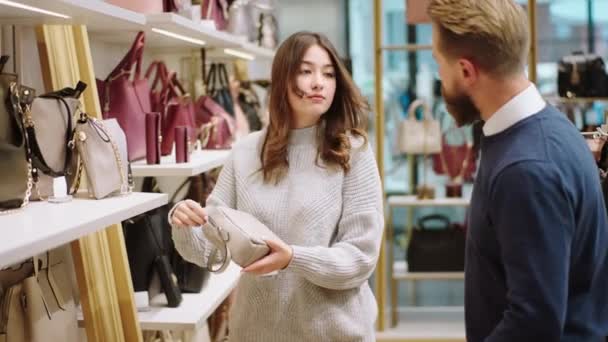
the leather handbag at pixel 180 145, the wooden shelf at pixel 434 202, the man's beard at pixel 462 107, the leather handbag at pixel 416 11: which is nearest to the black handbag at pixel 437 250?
the wooden shelf at pixel 434 202

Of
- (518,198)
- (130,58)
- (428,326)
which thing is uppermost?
(130,58)

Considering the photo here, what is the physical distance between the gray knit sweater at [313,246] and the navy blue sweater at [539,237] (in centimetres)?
58

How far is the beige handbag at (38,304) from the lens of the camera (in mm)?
1942

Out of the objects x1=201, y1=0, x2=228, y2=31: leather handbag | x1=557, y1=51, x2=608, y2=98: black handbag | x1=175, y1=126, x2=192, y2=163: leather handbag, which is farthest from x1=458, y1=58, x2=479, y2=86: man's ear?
x1=557, y1=51, x2=608, y2=98: black handbag

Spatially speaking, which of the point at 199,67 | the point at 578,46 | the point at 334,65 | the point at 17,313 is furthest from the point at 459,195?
the point at 17,313

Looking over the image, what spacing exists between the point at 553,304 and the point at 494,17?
0.53 meters

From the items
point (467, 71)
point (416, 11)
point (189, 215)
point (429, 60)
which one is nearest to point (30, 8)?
point (189, 215)

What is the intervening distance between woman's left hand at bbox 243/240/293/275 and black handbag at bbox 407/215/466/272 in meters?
3.34

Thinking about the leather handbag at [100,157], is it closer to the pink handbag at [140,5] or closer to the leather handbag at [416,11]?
the pink handbag at [140,5]

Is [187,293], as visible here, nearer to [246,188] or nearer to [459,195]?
[246,188]

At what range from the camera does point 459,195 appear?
5344mm

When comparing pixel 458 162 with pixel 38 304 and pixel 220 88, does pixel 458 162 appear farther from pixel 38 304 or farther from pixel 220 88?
pixel 38 304

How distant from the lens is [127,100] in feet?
8.82

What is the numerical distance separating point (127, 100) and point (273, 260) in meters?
0.94
